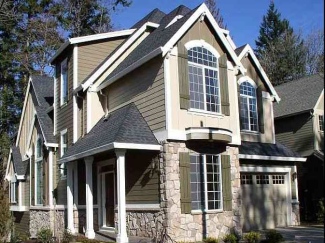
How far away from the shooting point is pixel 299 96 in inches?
1011

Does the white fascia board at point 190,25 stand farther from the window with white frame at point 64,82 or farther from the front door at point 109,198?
the window with white frame at point 64,82

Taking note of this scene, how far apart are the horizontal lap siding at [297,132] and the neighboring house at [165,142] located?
4.74 m

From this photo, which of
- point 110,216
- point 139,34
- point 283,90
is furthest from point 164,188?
point 283,90

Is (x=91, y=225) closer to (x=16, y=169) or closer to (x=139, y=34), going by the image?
(x=139, y=34)

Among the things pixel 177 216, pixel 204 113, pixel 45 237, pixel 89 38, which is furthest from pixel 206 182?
pixel 89 38

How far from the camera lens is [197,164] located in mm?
14055

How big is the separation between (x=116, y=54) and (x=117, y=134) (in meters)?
5.64

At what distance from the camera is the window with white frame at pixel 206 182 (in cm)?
1384

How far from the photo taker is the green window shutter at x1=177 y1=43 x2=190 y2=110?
1380 centimetres

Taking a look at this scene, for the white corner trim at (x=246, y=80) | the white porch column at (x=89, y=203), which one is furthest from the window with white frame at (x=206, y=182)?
the white corner trim at (x=246, y=80)

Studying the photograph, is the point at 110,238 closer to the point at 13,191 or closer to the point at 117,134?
the point at 117,134

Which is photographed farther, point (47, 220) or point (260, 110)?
point (260, 110)

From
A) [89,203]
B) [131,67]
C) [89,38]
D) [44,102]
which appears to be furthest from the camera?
[44,102]

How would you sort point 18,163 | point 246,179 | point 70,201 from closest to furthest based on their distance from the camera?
point 70,201 < point 246,179 < point 18,163
